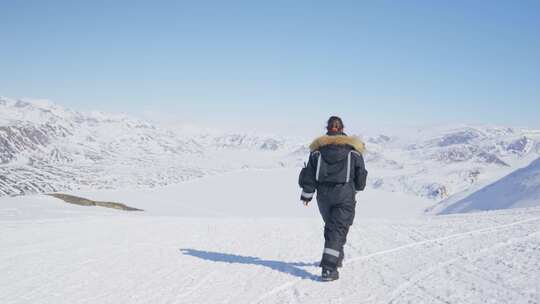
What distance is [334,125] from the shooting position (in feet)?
23.9

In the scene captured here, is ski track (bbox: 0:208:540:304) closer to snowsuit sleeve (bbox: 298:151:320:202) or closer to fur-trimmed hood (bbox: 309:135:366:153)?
snowsuit sleeve (bbox: 298:151:320:202)

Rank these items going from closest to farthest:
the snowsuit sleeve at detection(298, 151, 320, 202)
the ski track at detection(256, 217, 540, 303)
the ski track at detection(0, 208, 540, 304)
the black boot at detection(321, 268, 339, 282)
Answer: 1. the ski track at detection(0, 208, 540, 304)
2. the ski track at detection(256, 217, 540, 303)
3. the black boot at detection(321, 268, 339, 282)
4. the snowsuit sleeve at detection(298, 151, 320, 202)

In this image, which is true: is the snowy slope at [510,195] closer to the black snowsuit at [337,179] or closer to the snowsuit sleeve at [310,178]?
the black snowsuit at [337,179]

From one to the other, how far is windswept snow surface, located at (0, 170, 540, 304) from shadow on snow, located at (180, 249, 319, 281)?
20mm

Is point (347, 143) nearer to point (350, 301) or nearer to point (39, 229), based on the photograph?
point (350, 301)

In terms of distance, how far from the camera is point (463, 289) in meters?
5.83

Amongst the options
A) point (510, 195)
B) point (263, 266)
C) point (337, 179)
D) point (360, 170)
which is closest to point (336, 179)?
point (337, 179)

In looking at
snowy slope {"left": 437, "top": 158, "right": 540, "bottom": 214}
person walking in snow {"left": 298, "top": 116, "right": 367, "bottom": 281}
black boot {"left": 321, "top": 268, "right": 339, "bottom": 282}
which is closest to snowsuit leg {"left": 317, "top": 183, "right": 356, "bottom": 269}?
person walking in snow {"left": 298, "top": 116, "right": 367, "bottom": 281}

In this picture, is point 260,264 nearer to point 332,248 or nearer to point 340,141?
point 332,248

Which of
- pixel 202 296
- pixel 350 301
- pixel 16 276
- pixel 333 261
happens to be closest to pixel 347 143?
pixel 333 261

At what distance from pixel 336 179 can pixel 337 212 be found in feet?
1.83

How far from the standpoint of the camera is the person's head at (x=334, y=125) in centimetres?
727

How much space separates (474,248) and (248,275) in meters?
4.91

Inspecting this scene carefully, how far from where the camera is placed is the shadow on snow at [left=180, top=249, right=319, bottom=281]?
284 inches
